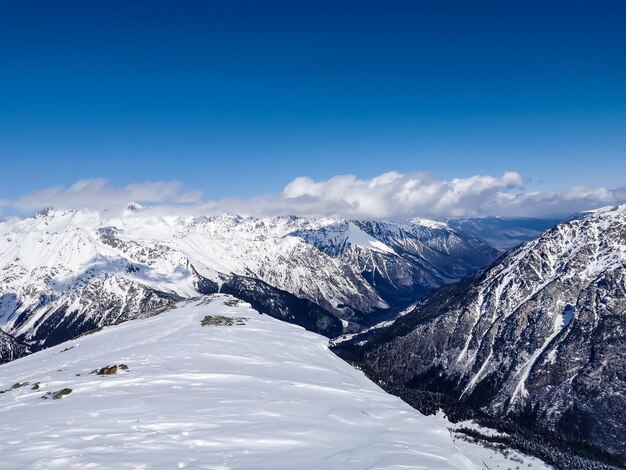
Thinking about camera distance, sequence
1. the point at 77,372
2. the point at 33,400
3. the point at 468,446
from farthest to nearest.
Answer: the point at 468,446 < the point at 77,372 < the point at 33,400

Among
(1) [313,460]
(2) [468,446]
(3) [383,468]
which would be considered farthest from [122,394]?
(2) [468,446]

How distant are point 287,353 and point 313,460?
4391 centimetres

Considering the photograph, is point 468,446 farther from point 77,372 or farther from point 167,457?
point 167,457

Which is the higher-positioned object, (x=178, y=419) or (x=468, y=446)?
(x=178, y=419)

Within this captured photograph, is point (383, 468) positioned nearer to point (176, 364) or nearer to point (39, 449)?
point (39, 449)

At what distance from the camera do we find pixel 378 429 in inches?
1225

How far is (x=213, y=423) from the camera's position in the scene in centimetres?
2817

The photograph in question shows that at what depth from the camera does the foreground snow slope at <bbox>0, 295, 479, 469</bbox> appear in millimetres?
22266

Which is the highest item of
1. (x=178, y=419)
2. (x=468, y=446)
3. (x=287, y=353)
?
(x=178, y=419)

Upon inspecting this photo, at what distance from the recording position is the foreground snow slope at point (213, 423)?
22.3 m

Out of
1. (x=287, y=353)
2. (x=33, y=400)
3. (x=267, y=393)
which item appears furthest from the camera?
(x=287, y=353)

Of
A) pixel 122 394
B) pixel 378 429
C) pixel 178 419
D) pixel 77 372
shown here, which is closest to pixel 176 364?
pixel 77 372

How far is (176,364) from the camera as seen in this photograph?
51000mm

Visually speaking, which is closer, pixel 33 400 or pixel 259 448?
pixel 259 448
